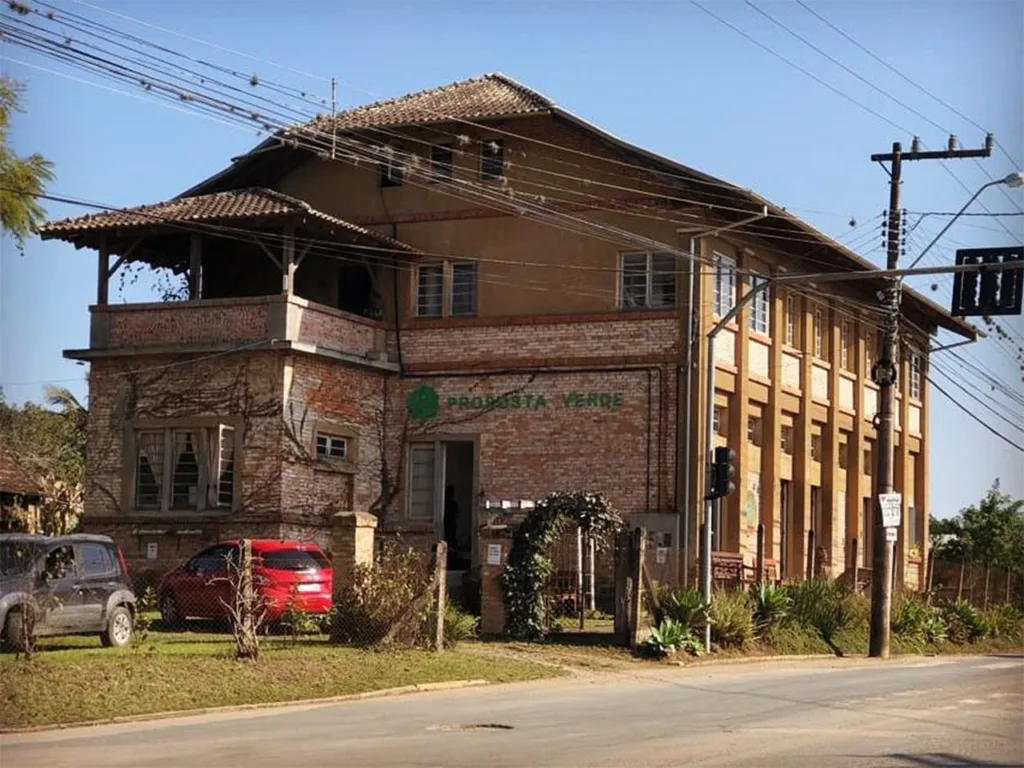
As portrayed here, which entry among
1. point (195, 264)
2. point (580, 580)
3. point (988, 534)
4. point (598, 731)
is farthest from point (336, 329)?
point (988, 534)

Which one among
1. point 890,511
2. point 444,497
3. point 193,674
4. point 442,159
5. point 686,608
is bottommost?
point 193,674

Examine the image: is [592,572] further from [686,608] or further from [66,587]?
[66,587]

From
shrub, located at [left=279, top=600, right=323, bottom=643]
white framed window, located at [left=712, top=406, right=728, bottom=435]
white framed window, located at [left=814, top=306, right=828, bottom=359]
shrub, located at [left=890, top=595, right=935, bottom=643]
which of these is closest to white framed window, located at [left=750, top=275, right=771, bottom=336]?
white framed window, located at [left=712, top=406, right=728, bottom=435]

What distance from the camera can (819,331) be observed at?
4188cm

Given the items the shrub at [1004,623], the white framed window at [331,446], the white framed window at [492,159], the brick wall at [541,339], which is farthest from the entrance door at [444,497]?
the shrub at [1004,623]

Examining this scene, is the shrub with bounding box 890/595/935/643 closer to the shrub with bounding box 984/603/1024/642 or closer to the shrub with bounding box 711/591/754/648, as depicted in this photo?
the shrub with bounding box 984/603/1024/642

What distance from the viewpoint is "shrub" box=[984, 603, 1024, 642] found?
39188 millimetres

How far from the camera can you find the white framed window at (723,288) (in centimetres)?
3538

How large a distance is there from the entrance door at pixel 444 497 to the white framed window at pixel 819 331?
9.98 m

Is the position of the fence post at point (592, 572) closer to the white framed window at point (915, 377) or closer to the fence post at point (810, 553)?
the fence post at point (810, 553)

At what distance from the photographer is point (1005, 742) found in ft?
50.6

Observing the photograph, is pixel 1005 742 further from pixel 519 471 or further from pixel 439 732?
pixel 519 471

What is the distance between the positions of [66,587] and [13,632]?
2853 millimetres

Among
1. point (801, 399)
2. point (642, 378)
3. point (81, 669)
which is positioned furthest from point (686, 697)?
point (801, 399)
